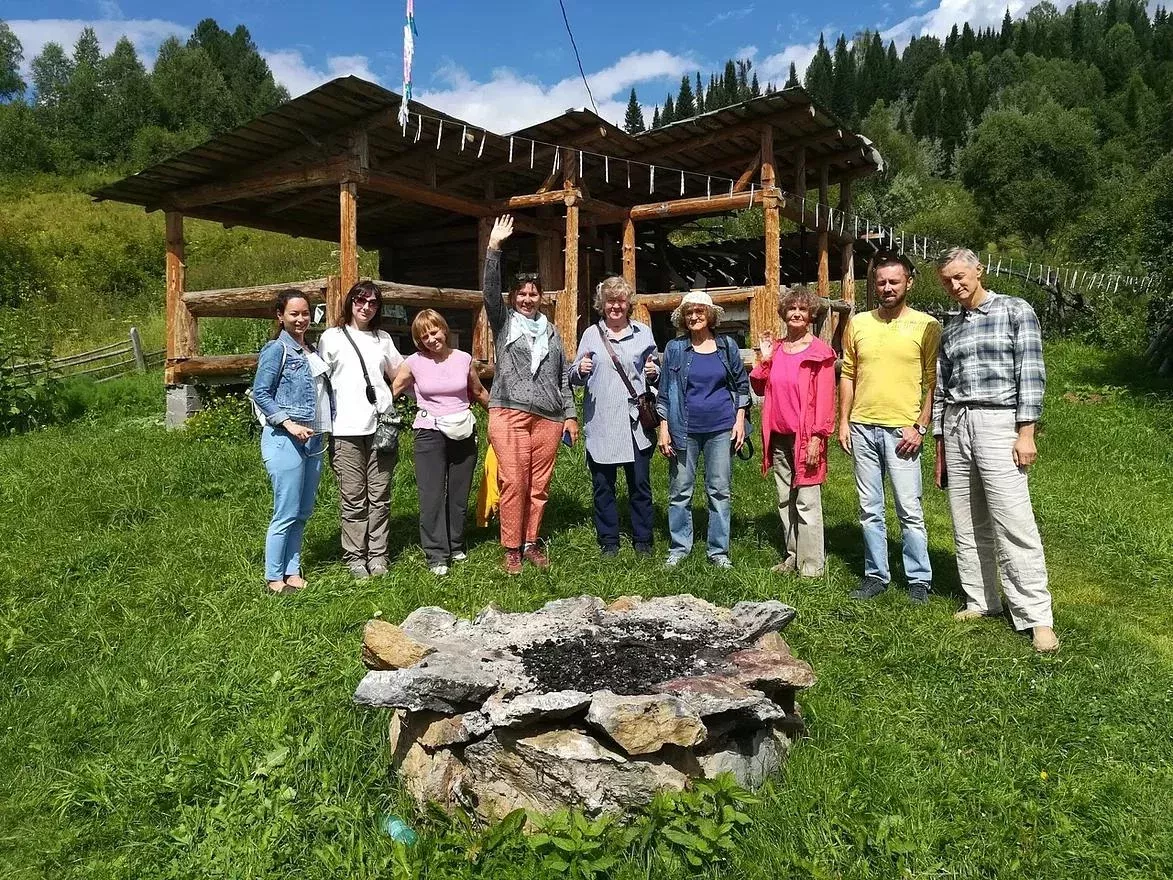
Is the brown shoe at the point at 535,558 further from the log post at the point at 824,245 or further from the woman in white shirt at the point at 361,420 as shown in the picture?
the log post at the point at 824,245

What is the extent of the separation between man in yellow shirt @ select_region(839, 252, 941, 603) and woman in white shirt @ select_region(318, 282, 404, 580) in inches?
110

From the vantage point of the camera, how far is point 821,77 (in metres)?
87.6

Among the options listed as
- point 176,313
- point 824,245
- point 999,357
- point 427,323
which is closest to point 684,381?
point 427,323

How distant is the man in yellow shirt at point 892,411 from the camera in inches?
169

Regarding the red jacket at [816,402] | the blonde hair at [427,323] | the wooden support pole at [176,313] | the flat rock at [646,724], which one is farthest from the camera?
the wooden support pole at [176,313]

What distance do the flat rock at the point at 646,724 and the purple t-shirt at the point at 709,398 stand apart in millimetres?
2409

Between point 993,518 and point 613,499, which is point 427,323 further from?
point 993,518

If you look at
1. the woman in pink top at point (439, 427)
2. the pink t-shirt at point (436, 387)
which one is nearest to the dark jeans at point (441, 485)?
the woman in pink top at point (439, 427)

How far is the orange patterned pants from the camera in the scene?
469cm

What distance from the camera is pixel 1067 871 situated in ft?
7.79

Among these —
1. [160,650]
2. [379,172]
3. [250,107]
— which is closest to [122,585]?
[160,650]

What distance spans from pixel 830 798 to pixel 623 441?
261 cm

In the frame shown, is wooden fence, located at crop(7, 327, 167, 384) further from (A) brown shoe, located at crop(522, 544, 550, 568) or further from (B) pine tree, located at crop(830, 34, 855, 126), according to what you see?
(B) pine tree, located at crop(830, 34, 855, 126)

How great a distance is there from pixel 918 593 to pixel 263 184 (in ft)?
28.0
